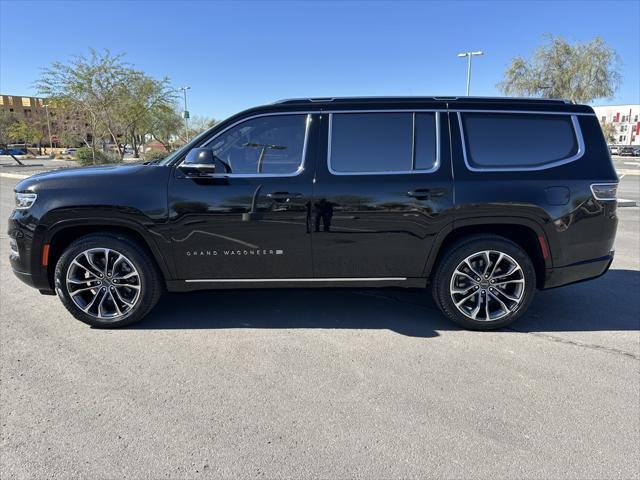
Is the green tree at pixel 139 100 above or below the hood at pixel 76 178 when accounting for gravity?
above

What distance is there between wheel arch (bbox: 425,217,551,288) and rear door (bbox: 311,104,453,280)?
0.11 meters

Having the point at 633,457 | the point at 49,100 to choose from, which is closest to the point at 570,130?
the point at 633,457

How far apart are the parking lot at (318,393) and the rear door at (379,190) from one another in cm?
72

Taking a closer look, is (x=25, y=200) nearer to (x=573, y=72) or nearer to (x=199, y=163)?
(x=199, y=163)

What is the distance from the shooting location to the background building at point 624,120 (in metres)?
93.4

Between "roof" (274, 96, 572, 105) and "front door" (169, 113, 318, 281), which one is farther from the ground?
"roof" (274, 96, 572, 105)

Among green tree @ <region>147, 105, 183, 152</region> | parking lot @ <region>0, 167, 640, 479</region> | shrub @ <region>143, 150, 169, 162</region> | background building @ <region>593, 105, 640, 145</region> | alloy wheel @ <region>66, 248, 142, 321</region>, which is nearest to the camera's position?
parking lot @ <region>0, 167, 640, 479</region>

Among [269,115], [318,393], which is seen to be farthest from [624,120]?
[318,393]

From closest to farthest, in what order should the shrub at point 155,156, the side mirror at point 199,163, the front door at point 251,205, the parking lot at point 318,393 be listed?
the parking lot at point 318,393 < the side mirror at point 199,163 < the front door at point 251,205 < the shrub at point 155,156

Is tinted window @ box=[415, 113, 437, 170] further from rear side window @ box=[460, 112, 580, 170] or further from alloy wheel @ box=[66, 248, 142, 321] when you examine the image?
alloy wheel @ box=[66, 248, 142, 321]

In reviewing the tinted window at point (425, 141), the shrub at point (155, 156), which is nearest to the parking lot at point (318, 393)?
the tinted window at point (425, 141)

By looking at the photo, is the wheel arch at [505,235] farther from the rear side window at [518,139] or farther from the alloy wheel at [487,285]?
the rear side window at [518,139]

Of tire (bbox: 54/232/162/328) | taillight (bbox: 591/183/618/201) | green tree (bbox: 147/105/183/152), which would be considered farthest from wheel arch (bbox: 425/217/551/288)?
green tree (bbox: 147/105/183/152)

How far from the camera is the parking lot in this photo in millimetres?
2262
